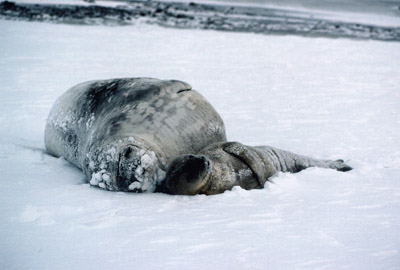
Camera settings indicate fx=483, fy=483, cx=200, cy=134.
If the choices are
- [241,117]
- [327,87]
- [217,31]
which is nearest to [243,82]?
[327,87]

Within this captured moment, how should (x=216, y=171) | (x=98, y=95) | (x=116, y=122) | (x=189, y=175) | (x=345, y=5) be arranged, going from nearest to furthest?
(x=189, y=175) → (x=216, y=171) → (x=116, y=122) → (x=98, y=95) → (x=345, y=5)

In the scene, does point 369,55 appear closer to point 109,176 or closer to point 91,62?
point 91,62

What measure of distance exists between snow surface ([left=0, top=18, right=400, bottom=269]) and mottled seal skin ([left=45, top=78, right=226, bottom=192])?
4.3 inches

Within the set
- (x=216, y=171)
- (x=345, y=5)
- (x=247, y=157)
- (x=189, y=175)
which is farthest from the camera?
(x=345, y=5)

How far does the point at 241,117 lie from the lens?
4.60m

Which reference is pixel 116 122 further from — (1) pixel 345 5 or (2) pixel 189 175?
(1) pixel 345 5

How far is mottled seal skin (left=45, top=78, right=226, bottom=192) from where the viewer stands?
2.57 meters

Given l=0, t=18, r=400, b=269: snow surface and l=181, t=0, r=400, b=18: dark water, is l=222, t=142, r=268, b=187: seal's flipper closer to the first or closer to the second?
l=0, t=18, r=400, b=269: snow surface

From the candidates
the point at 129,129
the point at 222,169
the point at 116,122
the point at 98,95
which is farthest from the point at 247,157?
the point at 98,95

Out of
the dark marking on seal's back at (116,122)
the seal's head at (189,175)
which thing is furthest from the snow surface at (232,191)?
the dark marking on seal's back at (116,122)

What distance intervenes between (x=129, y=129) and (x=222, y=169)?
583 mm

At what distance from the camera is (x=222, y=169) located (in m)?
2.64

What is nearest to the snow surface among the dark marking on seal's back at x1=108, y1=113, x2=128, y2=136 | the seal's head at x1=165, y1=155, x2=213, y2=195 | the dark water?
the seal's head at x1=165, y1=155, x2=213, y2=195

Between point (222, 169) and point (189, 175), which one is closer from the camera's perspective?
point (189, 175)
